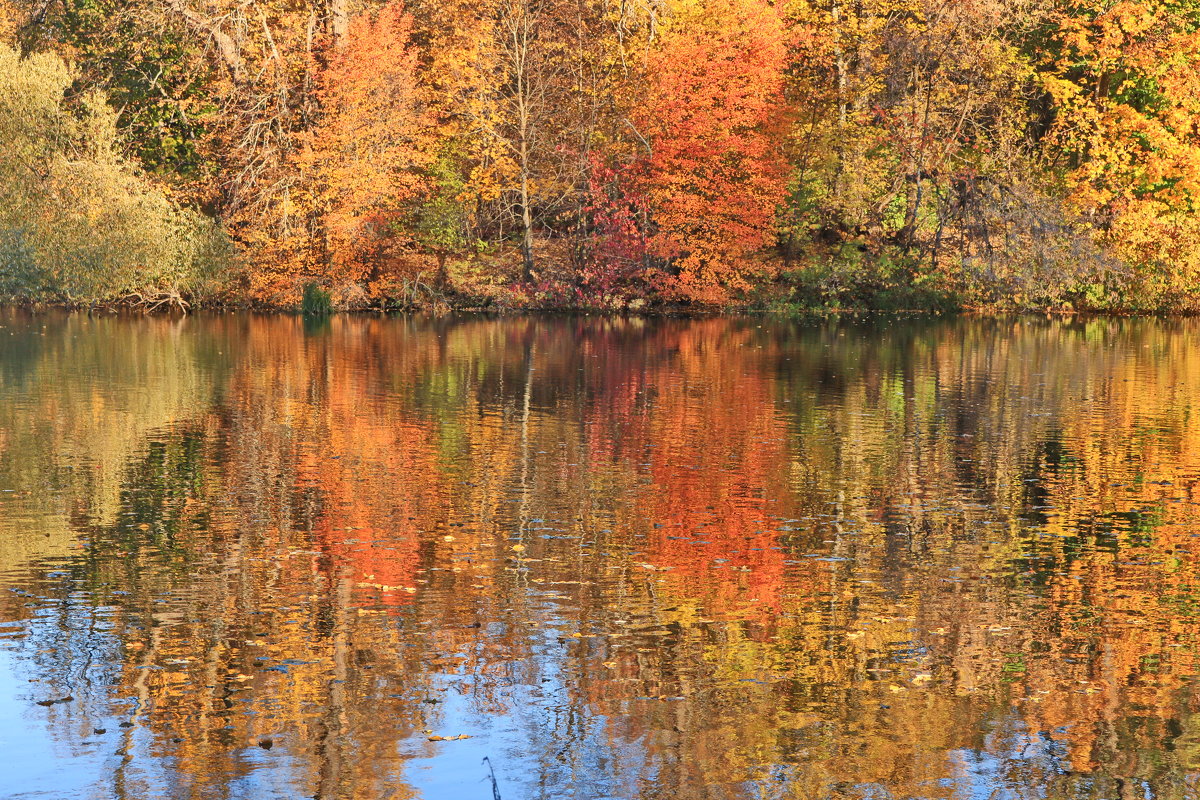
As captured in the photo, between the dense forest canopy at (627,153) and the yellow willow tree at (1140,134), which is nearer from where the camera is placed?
the dense forest canopy at (627,153)

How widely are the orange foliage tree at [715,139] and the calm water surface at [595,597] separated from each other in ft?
76.9

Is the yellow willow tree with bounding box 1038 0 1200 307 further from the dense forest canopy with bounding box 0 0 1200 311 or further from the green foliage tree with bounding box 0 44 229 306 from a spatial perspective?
the green foliage tree with bounding box 0 44 229 306

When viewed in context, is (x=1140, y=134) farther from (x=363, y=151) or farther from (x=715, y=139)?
(x=363, y=151)

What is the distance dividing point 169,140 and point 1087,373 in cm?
A: 3593

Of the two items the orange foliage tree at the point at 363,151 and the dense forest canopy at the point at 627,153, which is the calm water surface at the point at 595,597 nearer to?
the dense forest canopy at the point at 627,153

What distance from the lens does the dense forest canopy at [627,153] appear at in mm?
46594

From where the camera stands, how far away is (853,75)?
5162cm

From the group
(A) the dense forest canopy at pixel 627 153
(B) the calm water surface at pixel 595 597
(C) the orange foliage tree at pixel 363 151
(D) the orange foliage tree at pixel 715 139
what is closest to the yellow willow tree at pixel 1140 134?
(A) the dense forest canopy at pixel 627 153

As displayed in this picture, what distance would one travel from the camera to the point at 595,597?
443 inches

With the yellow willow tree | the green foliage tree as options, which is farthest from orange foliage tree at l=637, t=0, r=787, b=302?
the green foliage tree

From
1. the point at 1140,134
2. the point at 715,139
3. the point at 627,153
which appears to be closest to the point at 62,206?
the point at 627,153

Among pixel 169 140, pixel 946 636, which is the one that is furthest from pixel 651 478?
pixel 169 140

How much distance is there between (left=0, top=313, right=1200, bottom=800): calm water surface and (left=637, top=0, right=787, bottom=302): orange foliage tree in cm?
2343

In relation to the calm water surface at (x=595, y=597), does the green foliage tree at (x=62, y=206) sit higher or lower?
higher
